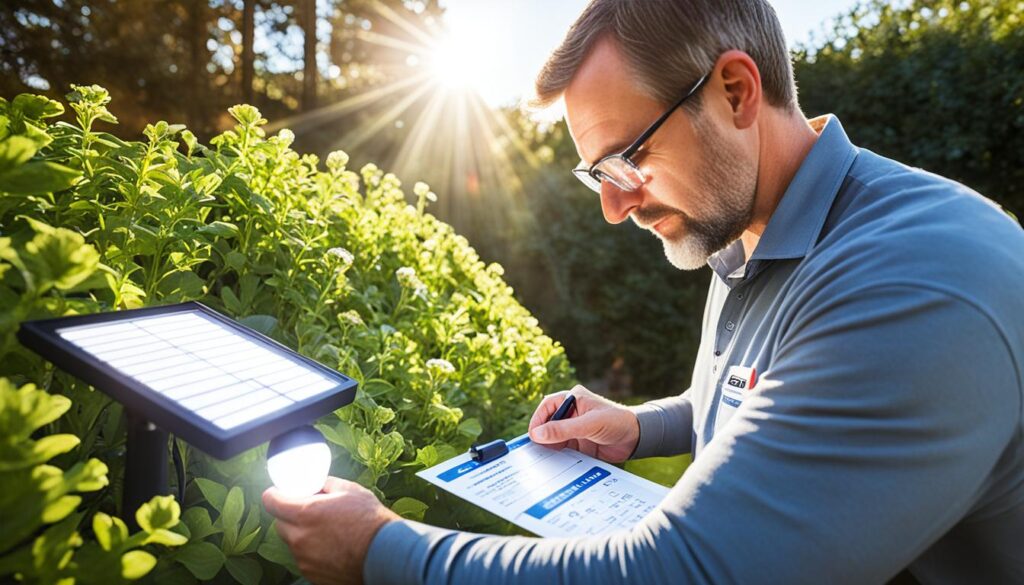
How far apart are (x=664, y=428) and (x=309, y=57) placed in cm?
1081

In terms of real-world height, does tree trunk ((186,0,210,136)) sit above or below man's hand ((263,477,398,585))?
above

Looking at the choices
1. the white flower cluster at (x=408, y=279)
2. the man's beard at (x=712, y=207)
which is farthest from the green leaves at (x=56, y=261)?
the man's beard at (x=712, y=207)

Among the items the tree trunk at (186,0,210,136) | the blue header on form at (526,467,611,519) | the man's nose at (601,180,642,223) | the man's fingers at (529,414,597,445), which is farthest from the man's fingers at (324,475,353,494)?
the tree trunk at (186,0,210,136)

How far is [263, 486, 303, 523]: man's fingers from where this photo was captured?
114 cm

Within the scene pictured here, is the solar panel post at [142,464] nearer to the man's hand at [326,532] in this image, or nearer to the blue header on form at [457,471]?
the man's hand at [326,532]

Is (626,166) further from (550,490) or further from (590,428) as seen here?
(550,490)

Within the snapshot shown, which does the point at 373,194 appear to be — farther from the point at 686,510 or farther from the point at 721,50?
the point at 686,510

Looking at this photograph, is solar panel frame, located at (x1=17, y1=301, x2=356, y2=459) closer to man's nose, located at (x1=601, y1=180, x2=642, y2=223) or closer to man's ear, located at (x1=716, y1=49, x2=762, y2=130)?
man's nose, located at (x1=601, y1=180, x2=642, y2=223)

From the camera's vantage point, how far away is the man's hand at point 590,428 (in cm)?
180

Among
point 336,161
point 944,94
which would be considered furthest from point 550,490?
point 944,94

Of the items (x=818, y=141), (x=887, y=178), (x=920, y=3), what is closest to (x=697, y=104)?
(x=818, y=141)

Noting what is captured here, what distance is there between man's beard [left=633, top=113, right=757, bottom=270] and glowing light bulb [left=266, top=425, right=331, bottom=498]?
1.24 metres

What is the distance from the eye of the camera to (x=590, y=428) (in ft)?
6.17

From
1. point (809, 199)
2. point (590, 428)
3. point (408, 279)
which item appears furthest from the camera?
point (408, 279)
